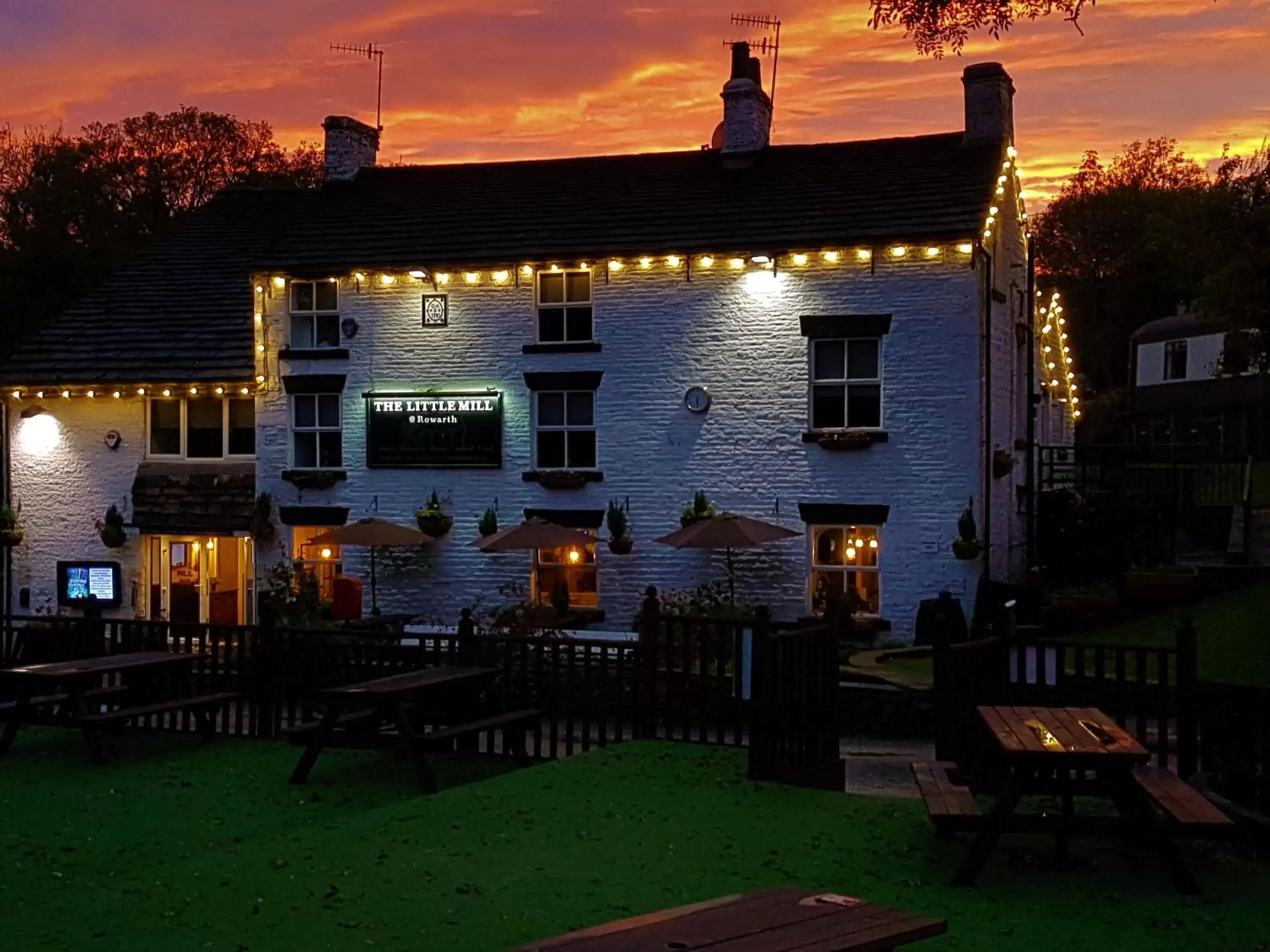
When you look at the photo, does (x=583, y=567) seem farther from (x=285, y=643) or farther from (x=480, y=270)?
(x=285, y=643)

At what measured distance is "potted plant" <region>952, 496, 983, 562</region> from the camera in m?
21.3

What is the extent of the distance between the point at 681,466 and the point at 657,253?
3429 mm

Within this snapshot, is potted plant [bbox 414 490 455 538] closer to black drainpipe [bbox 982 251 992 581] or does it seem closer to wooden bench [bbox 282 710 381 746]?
black drainpipe [bbox 982 251 992 581]

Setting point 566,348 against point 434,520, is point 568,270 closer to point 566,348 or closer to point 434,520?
point 566,348

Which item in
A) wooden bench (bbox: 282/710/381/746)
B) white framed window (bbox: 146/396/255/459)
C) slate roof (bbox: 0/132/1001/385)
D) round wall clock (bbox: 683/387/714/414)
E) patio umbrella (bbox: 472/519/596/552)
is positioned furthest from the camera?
white framed window (bbox: 146/396/255/459)

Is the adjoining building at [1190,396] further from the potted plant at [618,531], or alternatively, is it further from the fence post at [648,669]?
the fence post at [648,669]

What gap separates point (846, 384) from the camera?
2250 cm

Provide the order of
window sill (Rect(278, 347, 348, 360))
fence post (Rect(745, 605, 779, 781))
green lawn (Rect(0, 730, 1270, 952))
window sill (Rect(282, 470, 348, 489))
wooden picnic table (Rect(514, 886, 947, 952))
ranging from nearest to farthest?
wooden picnic table (Rect(514, 886, 947, 952)) → green lawn (Rect(0, 730, 1270, 952)) → fence post (Rect(745, 605, 779, 781)) → window sill (Rect(282, 470, 348, 489)) → window sill (Rect(278, 347, 348, 360))

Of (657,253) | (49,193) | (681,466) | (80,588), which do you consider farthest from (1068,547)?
(49,193)

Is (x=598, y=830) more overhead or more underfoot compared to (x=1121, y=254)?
more underfoot

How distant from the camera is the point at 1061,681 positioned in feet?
40.6

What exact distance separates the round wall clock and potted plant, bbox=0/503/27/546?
12754mm

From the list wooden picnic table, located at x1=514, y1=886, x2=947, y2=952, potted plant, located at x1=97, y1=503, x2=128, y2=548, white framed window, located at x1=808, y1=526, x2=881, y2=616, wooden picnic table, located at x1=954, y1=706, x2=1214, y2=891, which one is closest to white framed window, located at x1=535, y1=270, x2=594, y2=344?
white framed window, located at x1=808, y1=526, x2=881, y2=616

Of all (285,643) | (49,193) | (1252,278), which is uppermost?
(49,193)
